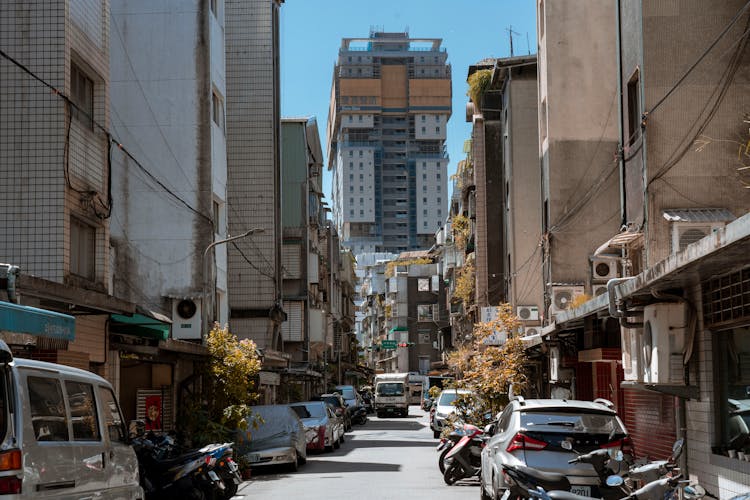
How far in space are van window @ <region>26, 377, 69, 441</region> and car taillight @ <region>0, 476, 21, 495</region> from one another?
0.55 meters

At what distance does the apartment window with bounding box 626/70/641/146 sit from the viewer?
2139 centimetres

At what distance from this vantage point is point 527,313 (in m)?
44.8

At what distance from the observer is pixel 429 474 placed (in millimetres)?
23547

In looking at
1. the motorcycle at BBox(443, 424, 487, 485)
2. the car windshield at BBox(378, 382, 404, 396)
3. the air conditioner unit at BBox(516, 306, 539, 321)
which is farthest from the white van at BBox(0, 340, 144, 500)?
the car windshield at BBox(378, 382, 404, 396)

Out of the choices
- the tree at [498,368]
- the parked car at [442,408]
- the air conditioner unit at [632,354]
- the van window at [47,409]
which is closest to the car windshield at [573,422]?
the air conditioner unit at [632,354]

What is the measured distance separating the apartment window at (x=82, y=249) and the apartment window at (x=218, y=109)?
15128 millimetres

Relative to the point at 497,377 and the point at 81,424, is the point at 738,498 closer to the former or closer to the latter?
the point at 81,424

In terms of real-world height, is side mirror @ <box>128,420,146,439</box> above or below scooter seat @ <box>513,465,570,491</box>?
above

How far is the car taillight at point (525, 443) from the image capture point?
1399 centimetres

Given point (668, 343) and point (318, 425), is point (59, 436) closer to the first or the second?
point (668, 343)

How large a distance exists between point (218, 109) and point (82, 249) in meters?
16.1

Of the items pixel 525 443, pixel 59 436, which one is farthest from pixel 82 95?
pixel 59 436

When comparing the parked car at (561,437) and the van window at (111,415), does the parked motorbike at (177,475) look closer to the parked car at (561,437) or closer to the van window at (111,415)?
the parked car at (561,437)

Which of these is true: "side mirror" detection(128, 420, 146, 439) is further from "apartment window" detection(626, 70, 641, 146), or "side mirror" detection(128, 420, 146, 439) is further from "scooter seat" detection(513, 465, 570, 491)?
"apartment window" detection(626, 70, 641, 146)
